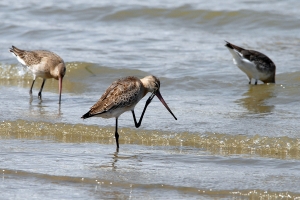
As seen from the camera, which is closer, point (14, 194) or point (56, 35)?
point (14, 194)

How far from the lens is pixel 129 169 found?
6.84m

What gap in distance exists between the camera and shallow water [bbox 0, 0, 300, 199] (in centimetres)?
643

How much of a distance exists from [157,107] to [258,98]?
1.89m

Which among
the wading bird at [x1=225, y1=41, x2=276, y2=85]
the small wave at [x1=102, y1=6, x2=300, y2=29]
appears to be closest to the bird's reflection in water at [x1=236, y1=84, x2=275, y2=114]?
the wading bird at [x1=225, y1=41, x2=276, y2=85]

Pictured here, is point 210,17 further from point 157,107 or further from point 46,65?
point 157,107

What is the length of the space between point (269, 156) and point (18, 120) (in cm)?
345

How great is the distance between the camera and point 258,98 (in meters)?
10.8

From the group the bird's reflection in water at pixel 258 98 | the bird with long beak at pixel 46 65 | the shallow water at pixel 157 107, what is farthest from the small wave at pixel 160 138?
the bird with long beak at pixel 46 65

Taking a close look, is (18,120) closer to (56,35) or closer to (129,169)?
(129,169)

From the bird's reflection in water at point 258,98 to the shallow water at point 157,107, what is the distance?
19 millimetres

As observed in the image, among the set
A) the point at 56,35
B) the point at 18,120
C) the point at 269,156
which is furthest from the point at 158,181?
the point at 56,35

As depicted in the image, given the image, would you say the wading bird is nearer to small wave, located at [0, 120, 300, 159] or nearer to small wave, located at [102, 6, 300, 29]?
small wave, located at [102, 6, 300, 29]

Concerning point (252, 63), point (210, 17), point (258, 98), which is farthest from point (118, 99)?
point (210, 17)

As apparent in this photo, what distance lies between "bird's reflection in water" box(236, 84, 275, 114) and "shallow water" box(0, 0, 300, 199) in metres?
0.02
